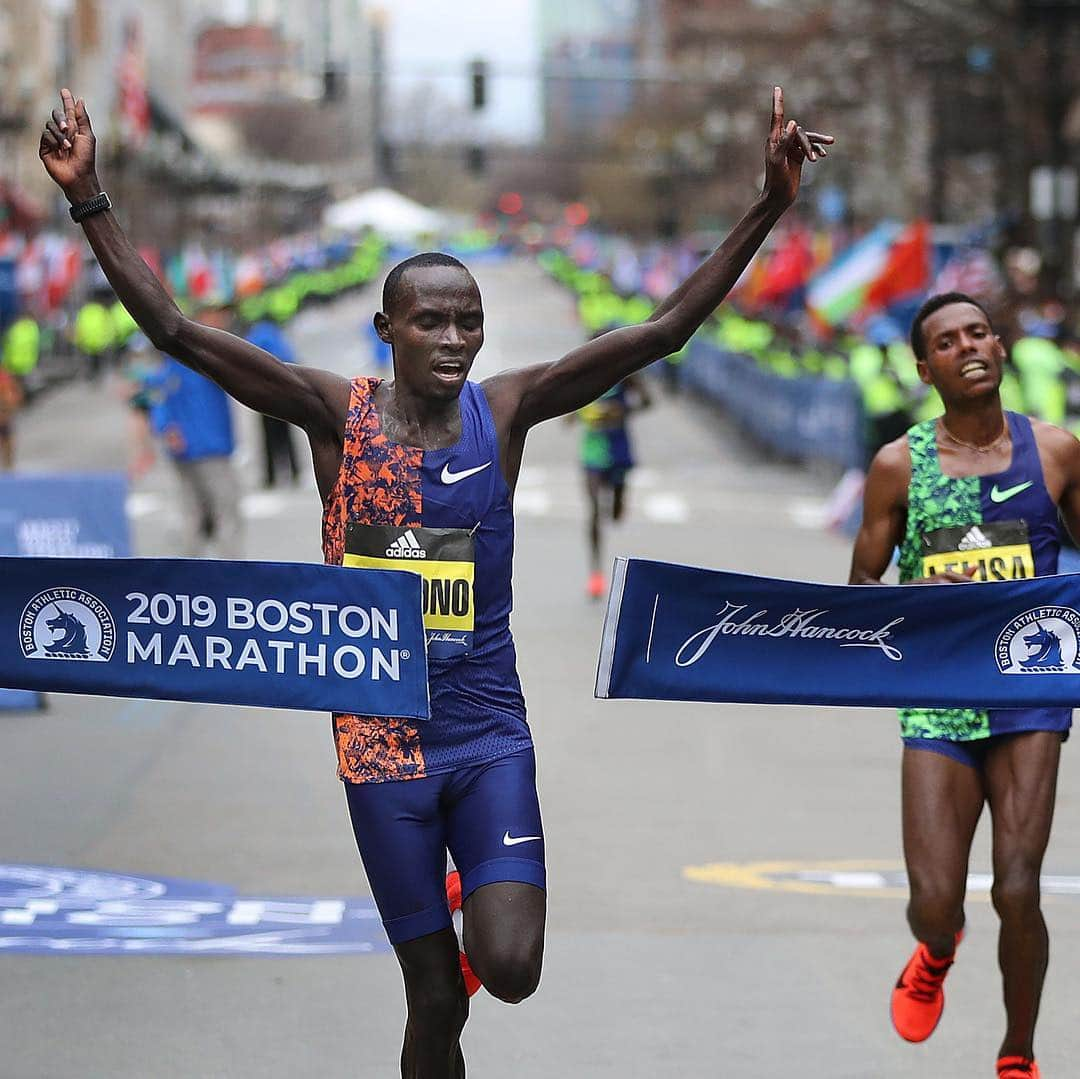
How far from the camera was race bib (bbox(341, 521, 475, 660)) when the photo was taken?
4.71 m

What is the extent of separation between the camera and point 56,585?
16.8 ft

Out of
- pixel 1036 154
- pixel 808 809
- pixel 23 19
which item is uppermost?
pixel 23 19

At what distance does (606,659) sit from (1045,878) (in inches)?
143

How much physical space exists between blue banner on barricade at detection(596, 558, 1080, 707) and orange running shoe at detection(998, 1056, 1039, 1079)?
860 millimetres

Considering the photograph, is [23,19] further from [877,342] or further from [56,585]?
[56,585]

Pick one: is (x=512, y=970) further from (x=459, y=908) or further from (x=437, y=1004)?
(x=459, y=908)

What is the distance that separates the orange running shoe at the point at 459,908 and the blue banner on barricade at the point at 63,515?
7.36 m

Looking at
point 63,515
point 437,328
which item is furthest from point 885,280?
point 437,328

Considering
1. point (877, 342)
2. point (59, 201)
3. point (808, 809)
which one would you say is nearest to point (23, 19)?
point (59, 201)

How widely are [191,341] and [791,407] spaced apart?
22881 mm

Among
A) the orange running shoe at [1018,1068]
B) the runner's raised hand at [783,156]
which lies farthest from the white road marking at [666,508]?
the runner's raised hand at [783,156]

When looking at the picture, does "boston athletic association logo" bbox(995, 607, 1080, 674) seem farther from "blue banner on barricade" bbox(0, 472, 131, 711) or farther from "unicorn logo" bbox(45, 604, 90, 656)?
"blue banner on barricade" bbox(0, 472, 131, 711)

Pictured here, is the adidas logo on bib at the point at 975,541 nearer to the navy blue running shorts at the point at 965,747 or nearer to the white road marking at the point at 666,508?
the navy blue running shorts at the point at 965,747

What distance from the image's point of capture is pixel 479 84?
49.8m
